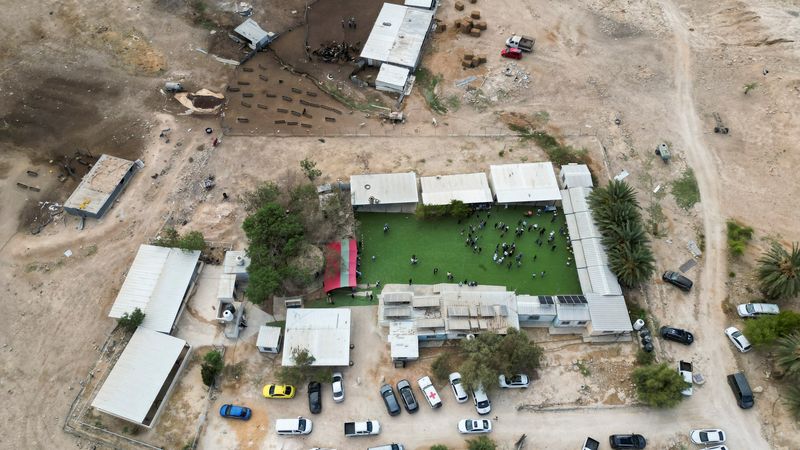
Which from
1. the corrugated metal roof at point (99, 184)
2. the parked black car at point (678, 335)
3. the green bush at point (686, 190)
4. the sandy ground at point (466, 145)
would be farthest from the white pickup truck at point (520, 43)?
the corrugated metal roof at point (99, 184)

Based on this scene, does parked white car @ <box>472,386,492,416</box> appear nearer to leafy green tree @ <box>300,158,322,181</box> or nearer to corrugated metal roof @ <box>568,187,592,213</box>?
corrugated metal roof @ <box>568,187,592,213</box>

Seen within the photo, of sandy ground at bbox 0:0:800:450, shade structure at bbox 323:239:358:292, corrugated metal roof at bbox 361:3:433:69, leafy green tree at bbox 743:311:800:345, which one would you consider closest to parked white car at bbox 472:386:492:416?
sandy ground at bbox 0:0:800:450

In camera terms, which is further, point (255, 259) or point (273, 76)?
point (273, 76)

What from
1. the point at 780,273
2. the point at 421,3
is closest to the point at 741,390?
the point at 780,273

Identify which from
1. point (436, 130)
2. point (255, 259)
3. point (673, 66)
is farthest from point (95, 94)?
point (673, 66)

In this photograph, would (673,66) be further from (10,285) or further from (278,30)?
(10,285)
